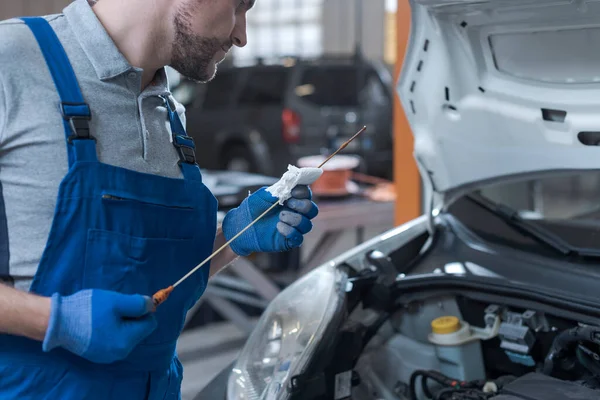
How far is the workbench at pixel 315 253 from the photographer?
3.94m

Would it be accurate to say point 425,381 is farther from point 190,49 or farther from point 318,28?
point 318,28

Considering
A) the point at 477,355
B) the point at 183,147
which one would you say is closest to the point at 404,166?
the point at 477,355

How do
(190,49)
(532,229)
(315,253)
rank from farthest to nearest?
(315,253) < (532,229) < (190,49)

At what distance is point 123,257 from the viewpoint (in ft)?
4.65

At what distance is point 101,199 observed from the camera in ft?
4.58

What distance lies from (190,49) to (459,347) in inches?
39.8

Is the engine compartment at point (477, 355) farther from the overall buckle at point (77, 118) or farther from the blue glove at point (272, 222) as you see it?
the overall buckle at point (77, 118)

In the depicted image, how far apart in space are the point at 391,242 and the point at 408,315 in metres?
0.23

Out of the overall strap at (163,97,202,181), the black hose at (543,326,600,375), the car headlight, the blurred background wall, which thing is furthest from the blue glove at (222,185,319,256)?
the blurred background wall

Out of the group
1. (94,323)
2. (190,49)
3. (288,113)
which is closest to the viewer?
(94,323)

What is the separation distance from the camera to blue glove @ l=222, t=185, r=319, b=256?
5.21ft

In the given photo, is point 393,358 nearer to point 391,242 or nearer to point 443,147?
point 391,242

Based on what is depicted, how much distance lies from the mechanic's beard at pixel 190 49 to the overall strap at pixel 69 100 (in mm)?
215

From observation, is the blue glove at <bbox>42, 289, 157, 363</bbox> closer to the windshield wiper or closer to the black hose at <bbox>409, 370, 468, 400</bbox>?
the black hose at <bbox>409, 370, 468, 400</bbox>
